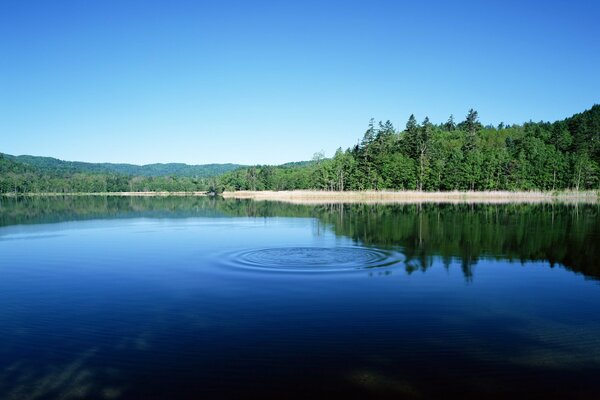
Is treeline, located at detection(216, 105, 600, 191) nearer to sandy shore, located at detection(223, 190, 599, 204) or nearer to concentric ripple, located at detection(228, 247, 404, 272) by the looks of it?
sandy shore, located at detection(223, 190, 599, 204)

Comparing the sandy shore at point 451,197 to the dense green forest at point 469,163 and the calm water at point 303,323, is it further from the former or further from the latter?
the calm water at point 303,323

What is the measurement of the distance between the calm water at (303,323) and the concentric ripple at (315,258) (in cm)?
8

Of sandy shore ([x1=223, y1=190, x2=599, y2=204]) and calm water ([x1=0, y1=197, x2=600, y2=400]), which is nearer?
calm water ([x1=0, y1=197, x2=600, y2=400])

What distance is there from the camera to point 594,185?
9362 centimetres

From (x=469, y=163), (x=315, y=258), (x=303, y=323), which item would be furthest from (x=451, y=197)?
(x=303, y=323)

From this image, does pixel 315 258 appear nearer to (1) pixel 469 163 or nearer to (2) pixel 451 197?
(2) pixel 451 197

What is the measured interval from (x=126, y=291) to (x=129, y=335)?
14.4 ft

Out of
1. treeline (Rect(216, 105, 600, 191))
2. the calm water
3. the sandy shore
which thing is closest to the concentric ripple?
the calm water

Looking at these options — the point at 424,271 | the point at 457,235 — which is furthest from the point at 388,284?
the point at 457,235

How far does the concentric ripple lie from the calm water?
0.28ft

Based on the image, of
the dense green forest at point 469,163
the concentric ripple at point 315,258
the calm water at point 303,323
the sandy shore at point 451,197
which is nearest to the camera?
the calm water at point 303,323

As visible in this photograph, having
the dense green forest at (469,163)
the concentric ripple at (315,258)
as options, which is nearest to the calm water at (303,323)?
the concentric ripple at (315,258)

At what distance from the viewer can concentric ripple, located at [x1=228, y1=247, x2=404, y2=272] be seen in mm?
16703

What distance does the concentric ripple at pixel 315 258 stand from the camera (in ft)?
54.8
